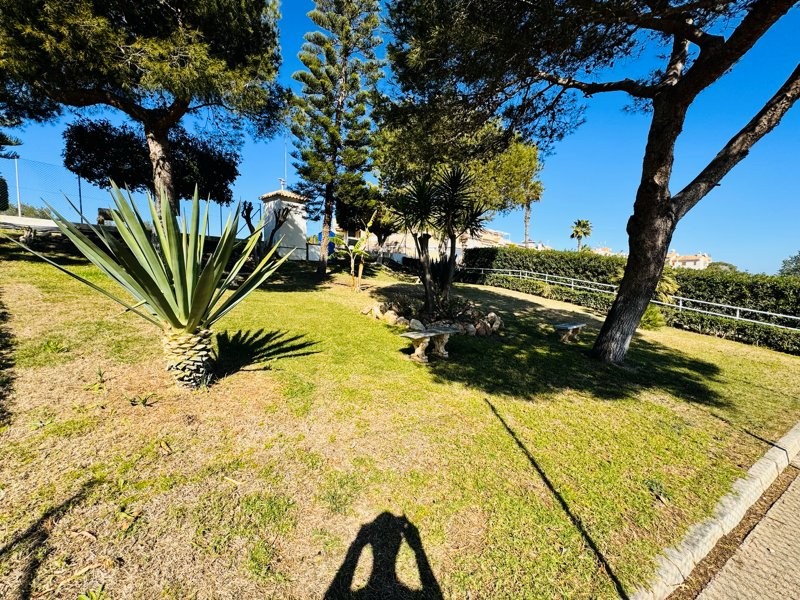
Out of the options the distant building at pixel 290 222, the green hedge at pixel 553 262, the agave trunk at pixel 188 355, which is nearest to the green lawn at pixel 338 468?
the agave trunk at pixel 188 355

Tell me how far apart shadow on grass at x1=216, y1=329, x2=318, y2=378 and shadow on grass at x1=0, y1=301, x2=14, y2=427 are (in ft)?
5.66

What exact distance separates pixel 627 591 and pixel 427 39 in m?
7.31

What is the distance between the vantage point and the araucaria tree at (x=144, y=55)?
225 inches

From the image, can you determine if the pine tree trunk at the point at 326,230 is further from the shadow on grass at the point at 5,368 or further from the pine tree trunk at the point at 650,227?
the pine tree trunk at the point at 650,227

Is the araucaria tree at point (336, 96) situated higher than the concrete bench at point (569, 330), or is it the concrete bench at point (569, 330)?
the araucaria tree at point (336, 96)

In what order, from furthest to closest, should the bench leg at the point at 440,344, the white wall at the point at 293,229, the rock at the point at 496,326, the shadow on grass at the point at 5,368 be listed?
1. the white wall at the point at 293,229
2. the rock at the point at 496,326
3. the bench leg at the point at 440,344
4. the shadow on grass at the point at 5,368

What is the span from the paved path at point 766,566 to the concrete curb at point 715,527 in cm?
12

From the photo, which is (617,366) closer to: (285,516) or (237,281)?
(285,516)

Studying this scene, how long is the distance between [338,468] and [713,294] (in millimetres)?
13364

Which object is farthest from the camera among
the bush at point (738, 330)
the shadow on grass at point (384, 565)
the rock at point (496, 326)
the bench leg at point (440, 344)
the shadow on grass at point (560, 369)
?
the bush at point (738, 330)

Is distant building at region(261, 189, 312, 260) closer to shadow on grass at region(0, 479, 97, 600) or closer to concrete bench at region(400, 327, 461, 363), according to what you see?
concrete bench at region(400, 327, 461, 363)

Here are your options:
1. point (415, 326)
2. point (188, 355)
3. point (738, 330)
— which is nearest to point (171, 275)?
point (188, 355)

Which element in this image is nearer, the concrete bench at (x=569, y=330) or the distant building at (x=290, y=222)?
the concrete bench at (x=569, y=330)

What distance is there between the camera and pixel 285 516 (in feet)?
7.37
